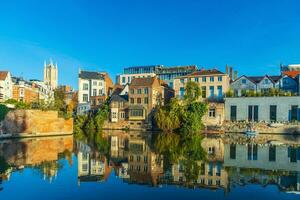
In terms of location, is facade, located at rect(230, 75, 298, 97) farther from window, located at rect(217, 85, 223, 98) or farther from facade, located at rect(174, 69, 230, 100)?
facade, located at rect(174, 69, 230, 100)

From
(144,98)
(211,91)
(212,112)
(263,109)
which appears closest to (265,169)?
(263,109)

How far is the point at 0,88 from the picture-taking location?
181 feet

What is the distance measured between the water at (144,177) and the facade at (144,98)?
3404cm

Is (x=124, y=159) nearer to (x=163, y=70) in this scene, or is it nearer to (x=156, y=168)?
(x=156, y=168)

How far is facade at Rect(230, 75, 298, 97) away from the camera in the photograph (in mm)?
55000

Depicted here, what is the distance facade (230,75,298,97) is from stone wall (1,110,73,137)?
33861 mm

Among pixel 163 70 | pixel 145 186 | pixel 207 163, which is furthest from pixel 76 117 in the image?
pixel 145 186

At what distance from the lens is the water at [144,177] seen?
40.8ft

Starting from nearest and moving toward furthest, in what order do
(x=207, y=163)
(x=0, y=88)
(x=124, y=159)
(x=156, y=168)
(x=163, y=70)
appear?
(x=156, y=168) → (x=207, y=163) → (x=124, y=159) → (x=0, y=88) → (x=163, y=70)

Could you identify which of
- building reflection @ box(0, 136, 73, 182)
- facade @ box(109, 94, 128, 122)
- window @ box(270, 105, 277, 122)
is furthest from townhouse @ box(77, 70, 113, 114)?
building reflection @ box(0, 136, 73, 182)

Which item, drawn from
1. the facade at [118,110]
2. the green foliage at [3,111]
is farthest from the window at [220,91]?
the green foliage at [3,111]

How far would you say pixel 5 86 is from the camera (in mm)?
58188

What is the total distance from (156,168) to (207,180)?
3989 mm

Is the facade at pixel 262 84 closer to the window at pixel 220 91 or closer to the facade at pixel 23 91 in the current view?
the window at pixel 220 91
